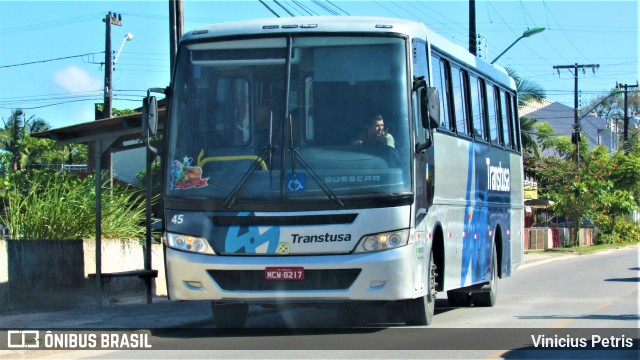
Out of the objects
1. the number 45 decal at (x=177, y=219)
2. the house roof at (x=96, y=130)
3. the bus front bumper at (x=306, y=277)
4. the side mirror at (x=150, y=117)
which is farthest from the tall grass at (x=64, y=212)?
the bus front bumper at (x=306, y=277)

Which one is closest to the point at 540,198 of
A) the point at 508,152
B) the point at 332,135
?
the point at 508,152

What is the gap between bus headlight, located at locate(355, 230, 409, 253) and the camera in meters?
10.4

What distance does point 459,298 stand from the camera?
1623cm

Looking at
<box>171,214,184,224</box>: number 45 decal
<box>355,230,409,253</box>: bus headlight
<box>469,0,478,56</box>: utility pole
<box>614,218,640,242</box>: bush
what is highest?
<box>469,0,478,56</box>: utility pole

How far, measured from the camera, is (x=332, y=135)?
10719 mm

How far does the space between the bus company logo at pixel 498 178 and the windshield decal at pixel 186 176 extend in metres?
6.18

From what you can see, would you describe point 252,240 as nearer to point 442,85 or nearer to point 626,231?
point 442,85

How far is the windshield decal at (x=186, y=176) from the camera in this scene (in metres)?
10.9

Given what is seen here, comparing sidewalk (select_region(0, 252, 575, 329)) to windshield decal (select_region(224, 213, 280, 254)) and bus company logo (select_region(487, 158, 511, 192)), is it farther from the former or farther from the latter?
bus company logo (select_region(487, 158, 511, 192))

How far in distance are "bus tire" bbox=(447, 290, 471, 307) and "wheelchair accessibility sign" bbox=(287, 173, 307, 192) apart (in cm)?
623

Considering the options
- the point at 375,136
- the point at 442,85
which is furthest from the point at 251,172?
the point at 442,85

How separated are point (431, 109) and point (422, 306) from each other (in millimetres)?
2559

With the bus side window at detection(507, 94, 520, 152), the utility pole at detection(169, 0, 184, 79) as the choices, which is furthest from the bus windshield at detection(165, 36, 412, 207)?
the bus side window at detection(507, 94, 520, 152)

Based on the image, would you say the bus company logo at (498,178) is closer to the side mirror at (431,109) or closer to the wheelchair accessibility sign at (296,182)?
the side mirror at (431,109)
